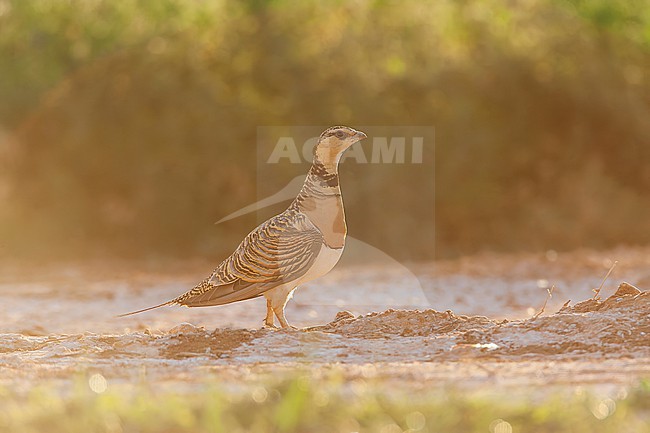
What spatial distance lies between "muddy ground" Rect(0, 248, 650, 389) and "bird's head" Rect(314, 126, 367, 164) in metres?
1.22

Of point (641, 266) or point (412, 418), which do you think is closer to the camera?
point (412, 418)

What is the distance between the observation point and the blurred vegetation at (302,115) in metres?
18.6

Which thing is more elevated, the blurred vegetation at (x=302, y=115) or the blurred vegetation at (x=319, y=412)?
the blurred vegetation at (x=302, y=115)

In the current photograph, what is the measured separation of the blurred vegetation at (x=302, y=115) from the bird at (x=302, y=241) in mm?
10338

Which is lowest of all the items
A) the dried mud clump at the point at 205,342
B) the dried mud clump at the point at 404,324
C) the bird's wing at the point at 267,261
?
the dried mud clump at the point at 205,342

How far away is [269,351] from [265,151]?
448 inches

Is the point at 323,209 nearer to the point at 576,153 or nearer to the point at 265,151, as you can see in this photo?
the point at 265,151

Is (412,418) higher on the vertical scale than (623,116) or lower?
lower

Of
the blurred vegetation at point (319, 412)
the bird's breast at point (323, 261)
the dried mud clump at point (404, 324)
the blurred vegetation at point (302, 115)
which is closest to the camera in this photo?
the blurred vegetation at point (319, 412)

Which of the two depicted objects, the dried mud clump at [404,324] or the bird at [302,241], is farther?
the dried mud clump at [404,324]

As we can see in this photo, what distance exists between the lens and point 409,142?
63.1ft

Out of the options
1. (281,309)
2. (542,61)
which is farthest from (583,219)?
(281,309)

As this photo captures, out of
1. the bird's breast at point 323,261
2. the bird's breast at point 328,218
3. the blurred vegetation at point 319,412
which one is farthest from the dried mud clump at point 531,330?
the blurred vegetation at point 319,412

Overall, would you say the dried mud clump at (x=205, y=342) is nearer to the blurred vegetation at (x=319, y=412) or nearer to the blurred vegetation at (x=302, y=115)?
the blurred vegetation at (x=319, y=412)
